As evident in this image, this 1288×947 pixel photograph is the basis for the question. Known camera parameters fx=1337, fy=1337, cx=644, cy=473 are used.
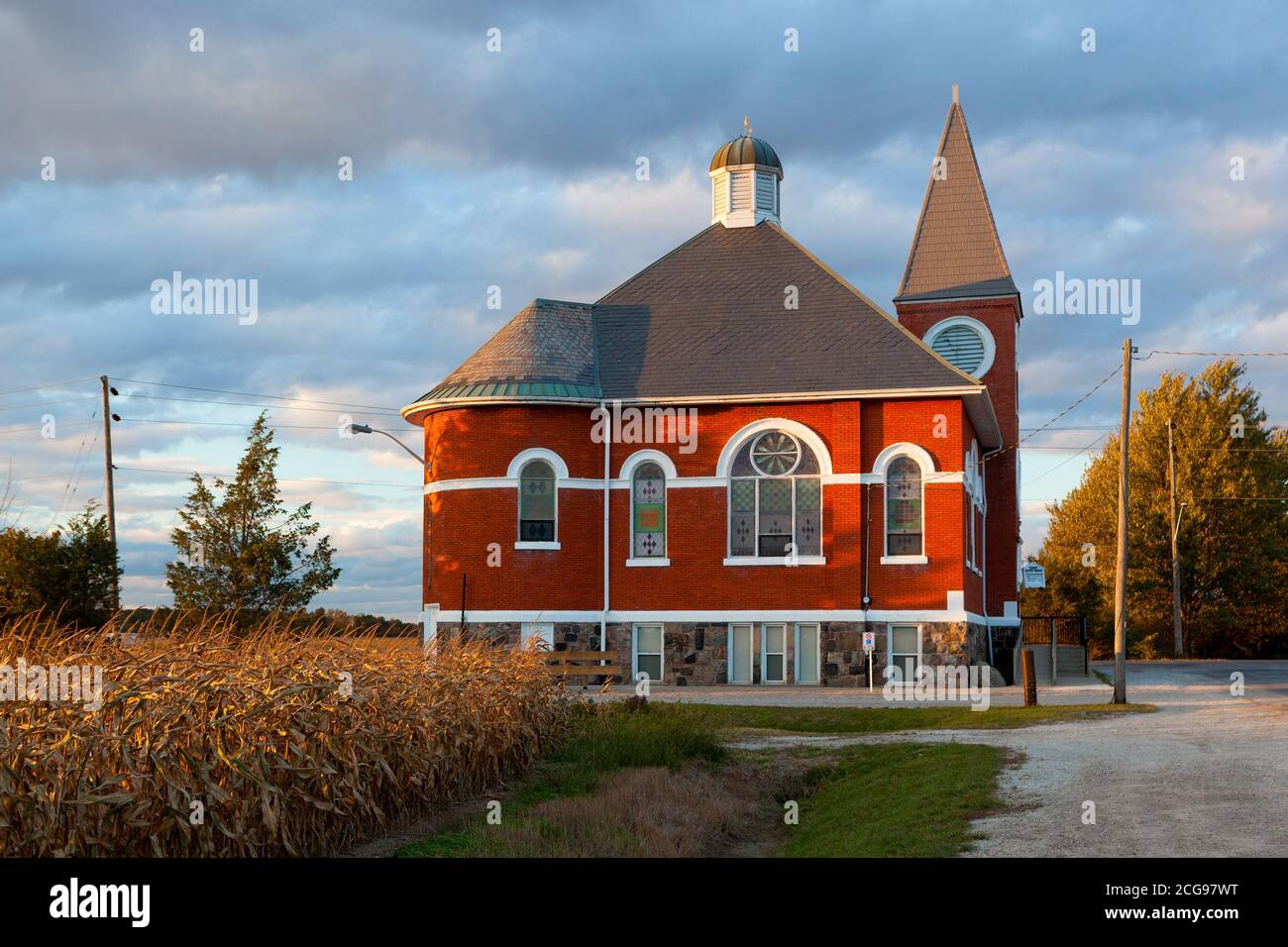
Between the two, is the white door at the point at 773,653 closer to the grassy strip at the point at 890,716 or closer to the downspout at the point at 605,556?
the downspout at the point at 605,556

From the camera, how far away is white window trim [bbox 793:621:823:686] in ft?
107

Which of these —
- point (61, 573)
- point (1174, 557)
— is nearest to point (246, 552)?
point (61, 573)

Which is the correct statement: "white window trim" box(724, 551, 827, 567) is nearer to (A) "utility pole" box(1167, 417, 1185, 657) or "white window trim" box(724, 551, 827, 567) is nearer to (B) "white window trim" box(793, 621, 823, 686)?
(B) "white window trim" box(793, 621, 823, 686)

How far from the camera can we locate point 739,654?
33.3m

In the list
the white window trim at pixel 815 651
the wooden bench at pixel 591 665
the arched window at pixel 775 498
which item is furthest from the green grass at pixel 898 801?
the arched window at pixel 775 498

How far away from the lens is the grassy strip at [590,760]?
11898 mm

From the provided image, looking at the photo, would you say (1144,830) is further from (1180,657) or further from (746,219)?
Result: (1180,657)

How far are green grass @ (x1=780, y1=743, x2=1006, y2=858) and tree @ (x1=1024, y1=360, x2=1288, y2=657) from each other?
39187mm

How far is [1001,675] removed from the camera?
36344 millimetres

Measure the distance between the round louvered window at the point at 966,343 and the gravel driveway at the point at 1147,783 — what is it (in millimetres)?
15756
